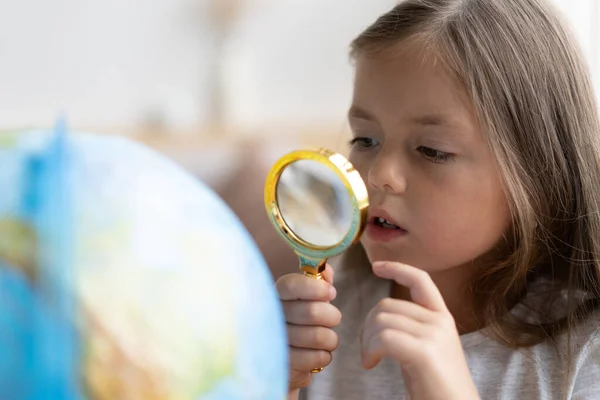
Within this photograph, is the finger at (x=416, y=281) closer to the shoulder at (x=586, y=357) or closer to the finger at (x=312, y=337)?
the finger at (x=312, y=337)

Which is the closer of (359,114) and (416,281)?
(416,281)

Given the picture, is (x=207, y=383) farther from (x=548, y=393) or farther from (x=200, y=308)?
(x=548, y=393)

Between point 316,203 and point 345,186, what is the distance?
0.25 feet

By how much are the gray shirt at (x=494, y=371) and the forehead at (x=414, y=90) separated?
1.35 feet

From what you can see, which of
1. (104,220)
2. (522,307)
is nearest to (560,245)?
(522,307)

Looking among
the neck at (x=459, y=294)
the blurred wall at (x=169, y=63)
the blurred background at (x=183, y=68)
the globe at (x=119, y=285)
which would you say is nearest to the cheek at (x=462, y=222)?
the neck at (x=459, y=294)

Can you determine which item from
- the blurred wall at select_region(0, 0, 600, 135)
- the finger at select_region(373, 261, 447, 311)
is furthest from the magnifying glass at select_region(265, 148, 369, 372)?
the blurred wall at select_region(0, 0, 600, 135)

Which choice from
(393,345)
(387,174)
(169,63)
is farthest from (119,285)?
(169,63)

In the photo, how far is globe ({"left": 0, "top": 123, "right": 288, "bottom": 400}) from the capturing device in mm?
521

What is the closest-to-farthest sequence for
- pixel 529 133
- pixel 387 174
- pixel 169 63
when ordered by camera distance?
pixel 387 174 < pixel 529 133 < pixel 169 63

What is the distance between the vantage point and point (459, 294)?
1.38 metres

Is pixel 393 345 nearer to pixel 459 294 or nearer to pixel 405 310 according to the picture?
pixel 405 310

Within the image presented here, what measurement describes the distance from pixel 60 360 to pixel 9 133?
215mm

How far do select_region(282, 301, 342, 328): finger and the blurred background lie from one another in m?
1.97
